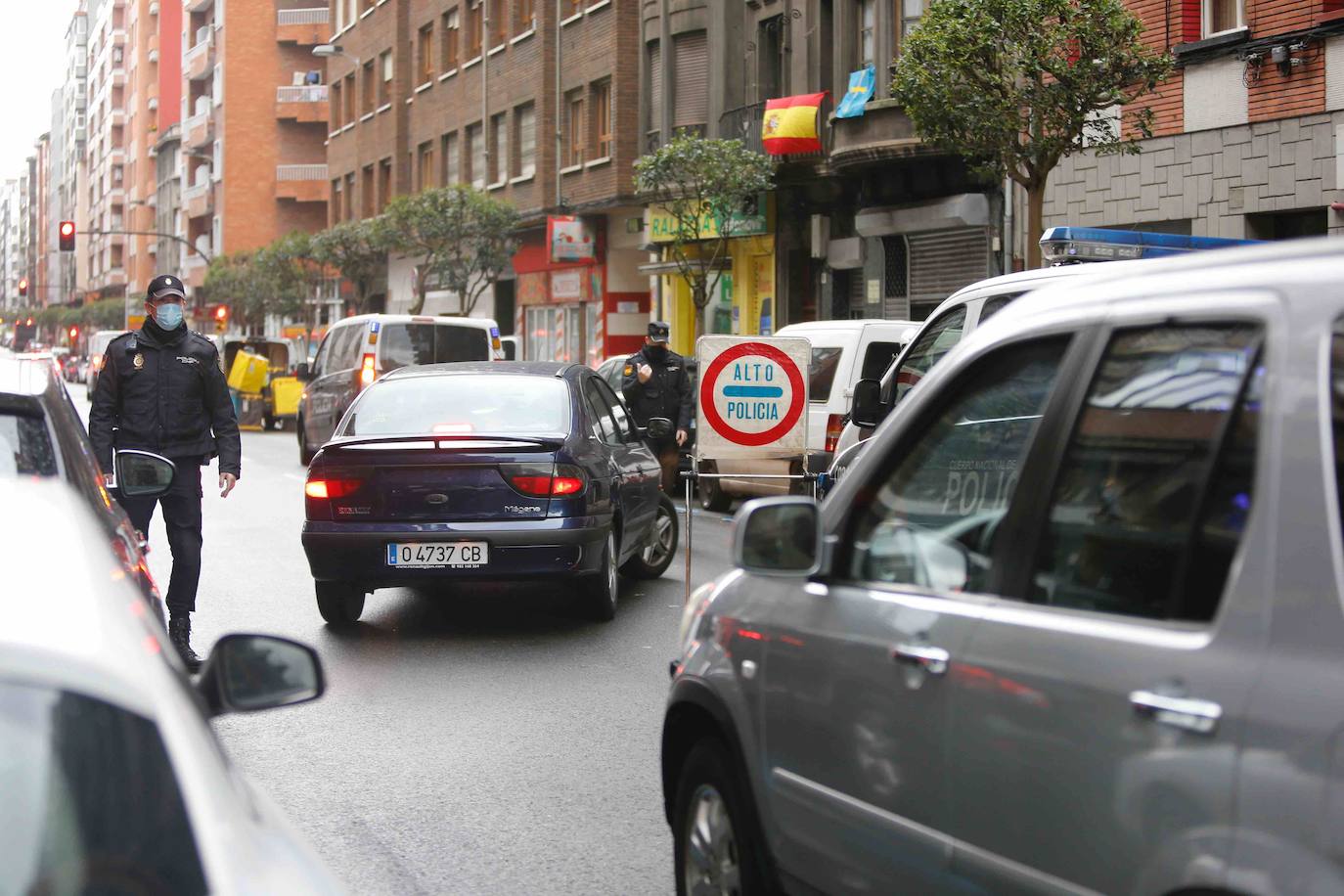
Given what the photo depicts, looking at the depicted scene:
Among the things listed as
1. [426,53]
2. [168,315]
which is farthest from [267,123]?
[168,315]

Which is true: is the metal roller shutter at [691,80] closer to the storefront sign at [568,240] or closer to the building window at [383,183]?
the storefront sign at [568,240]

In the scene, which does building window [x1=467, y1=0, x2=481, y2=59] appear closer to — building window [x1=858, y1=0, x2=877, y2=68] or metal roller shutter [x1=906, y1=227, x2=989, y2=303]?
building window [x1=858, y1=0, x2=877, y2=68]

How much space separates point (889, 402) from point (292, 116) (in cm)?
7533

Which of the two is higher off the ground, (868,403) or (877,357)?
(877,357)

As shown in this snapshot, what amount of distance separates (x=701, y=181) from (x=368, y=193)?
33721 millimetres

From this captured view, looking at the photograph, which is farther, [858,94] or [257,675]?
[858,94]

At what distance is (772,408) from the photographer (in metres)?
12.7

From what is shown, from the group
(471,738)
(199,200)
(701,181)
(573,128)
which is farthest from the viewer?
(199,200)

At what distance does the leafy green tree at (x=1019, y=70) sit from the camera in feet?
65.0

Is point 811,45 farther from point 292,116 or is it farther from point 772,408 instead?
point 292,116

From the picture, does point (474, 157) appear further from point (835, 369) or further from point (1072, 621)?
point (1072, 621)

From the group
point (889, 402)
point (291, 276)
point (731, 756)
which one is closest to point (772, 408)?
point (889, 402)

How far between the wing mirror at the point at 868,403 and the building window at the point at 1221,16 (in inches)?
483

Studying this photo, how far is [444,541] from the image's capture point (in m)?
10.2
